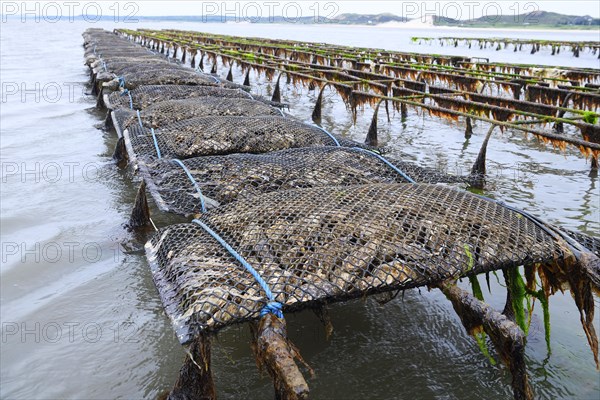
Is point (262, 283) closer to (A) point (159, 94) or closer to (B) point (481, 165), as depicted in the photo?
(B) point (481, 165)

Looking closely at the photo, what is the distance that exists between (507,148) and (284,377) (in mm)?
9232

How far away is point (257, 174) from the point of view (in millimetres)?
5055

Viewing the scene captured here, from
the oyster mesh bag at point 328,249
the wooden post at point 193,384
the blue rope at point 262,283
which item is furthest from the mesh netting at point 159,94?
the wooden post at point 193,384

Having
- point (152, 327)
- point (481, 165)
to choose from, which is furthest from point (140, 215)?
point (481, 165)

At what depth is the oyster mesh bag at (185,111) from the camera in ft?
24.9

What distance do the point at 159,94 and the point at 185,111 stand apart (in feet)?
6.60

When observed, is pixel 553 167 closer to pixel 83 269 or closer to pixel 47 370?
pixel 83 269

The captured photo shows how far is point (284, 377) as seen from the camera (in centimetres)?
230

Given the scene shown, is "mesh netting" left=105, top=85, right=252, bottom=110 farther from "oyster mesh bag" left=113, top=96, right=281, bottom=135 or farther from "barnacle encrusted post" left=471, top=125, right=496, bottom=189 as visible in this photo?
"barnacle encrusted post" left=471, top=125, right=496, bottom=189

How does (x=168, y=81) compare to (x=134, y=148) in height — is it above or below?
above

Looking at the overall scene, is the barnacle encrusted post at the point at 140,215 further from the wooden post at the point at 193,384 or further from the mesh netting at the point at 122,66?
the mesh netting at the point at 122,66

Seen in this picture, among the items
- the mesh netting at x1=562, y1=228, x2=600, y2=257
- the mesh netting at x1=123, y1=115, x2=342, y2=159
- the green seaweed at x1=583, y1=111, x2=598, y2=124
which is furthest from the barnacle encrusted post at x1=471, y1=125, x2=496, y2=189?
the mesh netting at x1=562, y1=228, x2=600, y2=257

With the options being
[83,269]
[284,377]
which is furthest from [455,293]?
[83,269]

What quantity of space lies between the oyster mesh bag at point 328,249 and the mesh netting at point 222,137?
7.72ft
